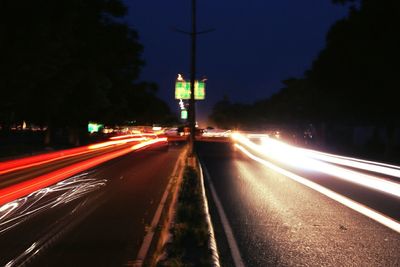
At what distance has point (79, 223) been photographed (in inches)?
418

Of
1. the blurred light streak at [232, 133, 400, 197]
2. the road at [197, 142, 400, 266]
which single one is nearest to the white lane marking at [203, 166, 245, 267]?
the road at [197, 142, 400, 266]

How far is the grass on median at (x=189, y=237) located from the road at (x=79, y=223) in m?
0.65

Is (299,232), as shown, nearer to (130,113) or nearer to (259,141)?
(259,141)

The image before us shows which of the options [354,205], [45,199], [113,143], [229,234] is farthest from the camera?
[113,143]

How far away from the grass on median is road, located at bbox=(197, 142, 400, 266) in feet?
1.32

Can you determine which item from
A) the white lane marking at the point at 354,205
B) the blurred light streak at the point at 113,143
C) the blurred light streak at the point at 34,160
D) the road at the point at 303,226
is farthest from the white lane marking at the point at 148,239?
the blurred light streak at the point at 113,143

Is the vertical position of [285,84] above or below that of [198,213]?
above

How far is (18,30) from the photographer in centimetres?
2738

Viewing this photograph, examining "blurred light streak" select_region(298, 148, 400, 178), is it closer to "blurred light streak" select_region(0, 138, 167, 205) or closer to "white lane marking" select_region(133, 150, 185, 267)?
"white lane marking" select_region(133, 150, 185, 267)

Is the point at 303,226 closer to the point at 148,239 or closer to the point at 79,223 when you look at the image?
the point at 148,239

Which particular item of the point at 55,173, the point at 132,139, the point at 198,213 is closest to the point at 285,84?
the point at 132,139

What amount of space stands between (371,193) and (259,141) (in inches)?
1439

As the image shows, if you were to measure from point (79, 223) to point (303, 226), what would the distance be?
424 cm

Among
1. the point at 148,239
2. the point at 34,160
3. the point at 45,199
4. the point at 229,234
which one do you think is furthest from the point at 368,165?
the point at 148,239
